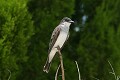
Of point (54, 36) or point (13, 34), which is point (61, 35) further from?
point (13, 34)

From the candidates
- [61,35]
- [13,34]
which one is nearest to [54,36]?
[61,35]

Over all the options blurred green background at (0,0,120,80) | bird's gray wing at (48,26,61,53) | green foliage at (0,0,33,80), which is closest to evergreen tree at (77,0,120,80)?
blurred green background at (0,0,120,80)

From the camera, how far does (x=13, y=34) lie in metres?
9.98

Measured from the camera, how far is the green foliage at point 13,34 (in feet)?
31.9

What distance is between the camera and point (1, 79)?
973cm

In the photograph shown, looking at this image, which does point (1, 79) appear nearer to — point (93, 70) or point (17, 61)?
point (17, 61)

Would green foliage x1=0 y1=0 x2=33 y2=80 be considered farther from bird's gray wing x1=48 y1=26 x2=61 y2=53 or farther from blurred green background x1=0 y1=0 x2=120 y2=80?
bird's gray wing x1=48 y1=26 x2=61 y2=53

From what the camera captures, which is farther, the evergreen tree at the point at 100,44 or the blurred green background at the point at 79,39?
the evergreen tree at the point at 100,44

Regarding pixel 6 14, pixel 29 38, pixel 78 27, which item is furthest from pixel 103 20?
pixel 6 14

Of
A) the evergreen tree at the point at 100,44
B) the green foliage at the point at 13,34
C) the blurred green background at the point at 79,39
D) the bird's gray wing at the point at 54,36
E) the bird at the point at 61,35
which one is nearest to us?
the bird at the point at 61,35

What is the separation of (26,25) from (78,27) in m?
2.29

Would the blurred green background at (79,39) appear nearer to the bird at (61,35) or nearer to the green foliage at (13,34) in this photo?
the green foliage at (13,34)

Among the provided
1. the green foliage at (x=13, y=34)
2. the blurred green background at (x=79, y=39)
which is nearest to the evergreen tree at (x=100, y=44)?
the blurred green background at (x=79, y=39)

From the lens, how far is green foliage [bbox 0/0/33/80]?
9.71 metres
